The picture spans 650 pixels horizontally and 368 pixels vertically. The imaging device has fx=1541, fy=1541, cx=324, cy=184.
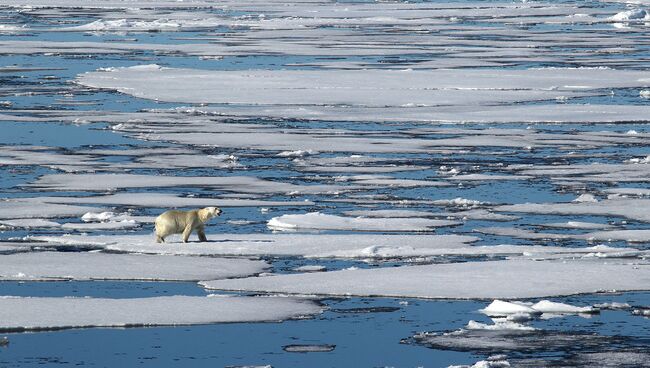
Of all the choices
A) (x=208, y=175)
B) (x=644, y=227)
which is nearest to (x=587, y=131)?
(x=208, y=175)

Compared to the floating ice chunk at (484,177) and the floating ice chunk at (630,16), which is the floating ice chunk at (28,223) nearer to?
the floating ice chunk at (484,177)

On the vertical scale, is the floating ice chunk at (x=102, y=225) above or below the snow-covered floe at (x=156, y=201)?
above

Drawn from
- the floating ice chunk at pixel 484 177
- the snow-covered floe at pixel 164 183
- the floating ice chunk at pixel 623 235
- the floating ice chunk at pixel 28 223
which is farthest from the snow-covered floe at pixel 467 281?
the floating ice chunk at pixel 484 177

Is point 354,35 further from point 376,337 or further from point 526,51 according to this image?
point 376,337

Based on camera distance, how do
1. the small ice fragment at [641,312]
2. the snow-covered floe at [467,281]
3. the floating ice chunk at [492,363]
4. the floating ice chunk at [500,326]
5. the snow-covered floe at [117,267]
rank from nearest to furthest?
the floating ice chunk at [492,363] → the floating ice chunk at [500,326] → the small ice fragment at [641,312] → the snow-covered floe at [467,281] → the snow-covered floe at [117,267]

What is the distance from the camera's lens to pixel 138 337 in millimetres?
6316

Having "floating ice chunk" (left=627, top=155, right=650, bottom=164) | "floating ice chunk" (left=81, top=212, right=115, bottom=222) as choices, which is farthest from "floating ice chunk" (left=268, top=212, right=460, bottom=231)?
"floating ice chunk" (left=627, top=155, right=650, bottom=164)

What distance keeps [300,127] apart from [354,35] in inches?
588

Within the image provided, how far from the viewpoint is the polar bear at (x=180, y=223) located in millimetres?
8664

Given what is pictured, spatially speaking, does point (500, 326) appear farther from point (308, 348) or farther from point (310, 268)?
point (310, 268)

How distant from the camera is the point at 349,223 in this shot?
370 inches

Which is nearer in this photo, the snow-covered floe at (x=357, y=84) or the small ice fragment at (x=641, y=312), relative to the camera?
the small ice fragment at (x=641, y=312)

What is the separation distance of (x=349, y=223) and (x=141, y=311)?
2836mm

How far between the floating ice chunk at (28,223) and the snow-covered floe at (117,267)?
103 cm
